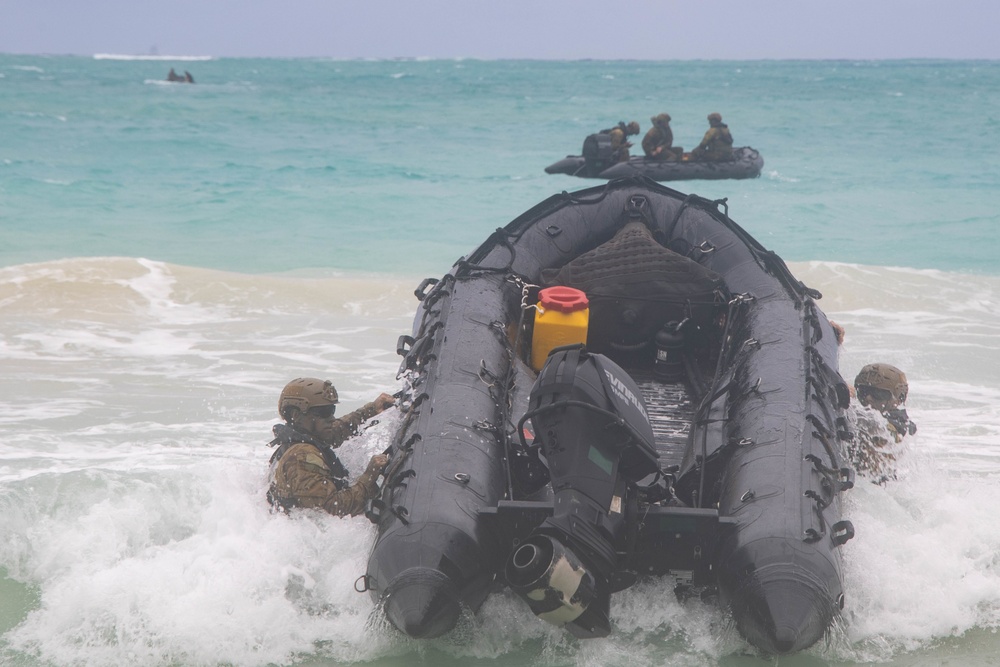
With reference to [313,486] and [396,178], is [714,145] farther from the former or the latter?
[313,486]

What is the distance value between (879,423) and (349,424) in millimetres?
2408

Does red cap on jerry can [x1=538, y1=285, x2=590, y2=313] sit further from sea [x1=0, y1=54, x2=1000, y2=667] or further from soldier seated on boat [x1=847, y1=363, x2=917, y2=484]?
soldier seated on boat [x1=847, y1=363, x2=917, y2=484]

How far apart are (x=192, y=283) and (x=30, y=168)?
1008 cm

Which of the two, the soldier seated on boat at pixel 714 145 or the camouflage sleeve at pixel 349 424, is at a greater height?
the soldier seated on boat at pixel 714 145

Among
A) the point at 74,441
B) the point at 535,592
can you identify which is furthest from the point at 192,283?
the point at 535,592

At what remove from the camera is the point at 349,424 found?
498 centimetres

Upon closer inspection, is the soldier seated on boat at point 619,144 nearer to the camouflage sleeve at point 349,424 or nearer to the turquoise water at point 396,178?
the turquoise water at point 396,178

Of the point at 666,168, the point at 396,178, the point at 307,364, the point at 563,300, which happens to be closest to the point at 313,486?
the point at 563,300

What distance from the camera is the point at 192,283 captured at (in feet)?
35.1

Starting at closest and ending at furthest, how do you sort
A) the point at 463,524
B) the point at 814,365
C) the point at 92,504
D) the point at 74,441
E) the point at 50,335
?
the point at 463,524 → the point at 814,365 → the point at 92,504 → the point at 74,441 → the point at 50,335

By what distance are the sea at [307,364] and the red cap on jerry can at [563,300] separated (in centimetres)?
99

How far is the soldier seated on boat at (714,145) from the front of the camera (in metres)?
15.7

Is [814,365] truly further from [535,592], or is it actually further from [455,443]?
[535,592]

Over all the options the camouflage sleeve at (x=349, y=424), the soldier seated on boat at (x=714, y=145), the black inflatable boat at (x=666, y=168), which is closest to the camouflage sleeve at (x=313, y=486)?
the camouflage sleeve at (x=349, y=424)
